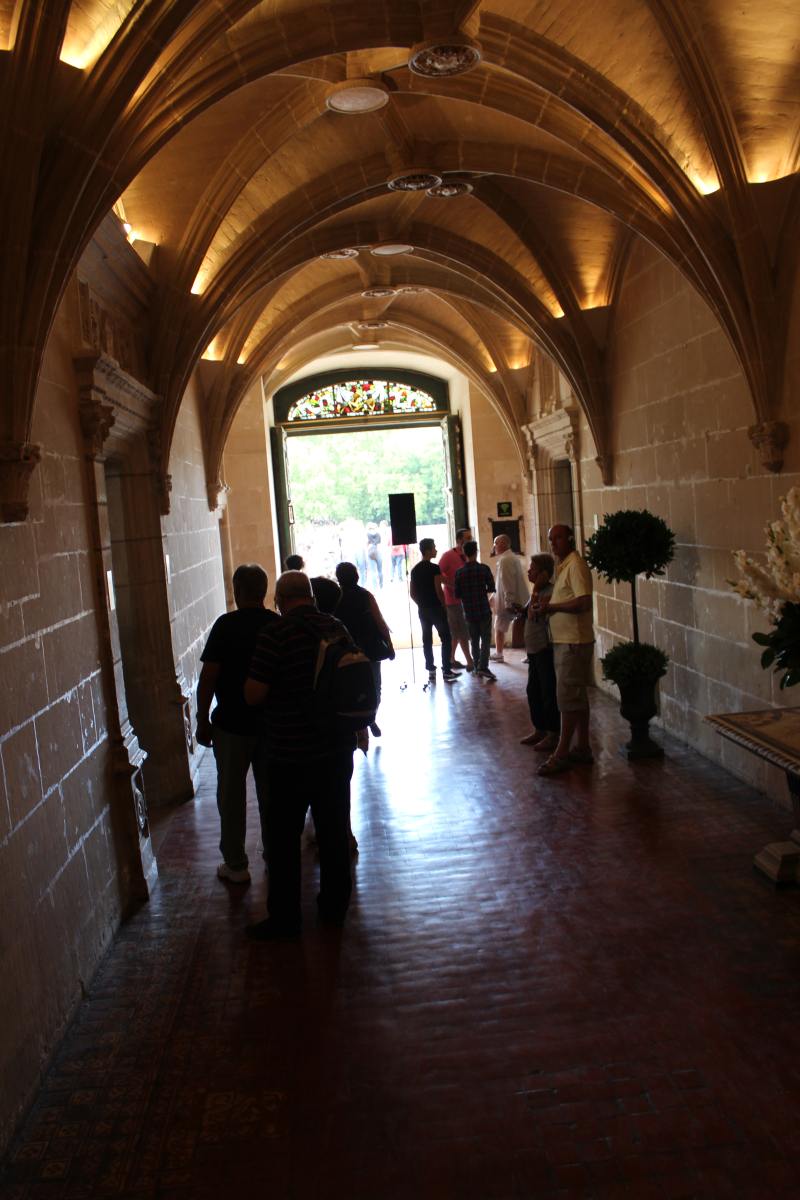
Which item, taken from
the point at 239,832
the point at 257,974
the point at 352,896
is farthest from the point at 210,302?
the point at 257,974

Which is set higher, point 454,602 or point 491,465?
point 491,465

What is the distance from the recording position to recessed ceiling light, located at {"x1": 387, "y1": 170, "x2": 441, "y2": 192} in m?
7.18

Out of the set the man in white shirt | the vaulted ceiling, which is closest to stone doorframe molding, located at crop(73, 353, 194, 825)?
the vaulted ceiling

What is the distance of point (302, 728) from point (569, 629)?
2.60 meters

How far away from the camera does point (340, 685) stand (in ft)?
13.4

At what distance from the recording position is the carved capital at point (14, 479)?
3465 mm

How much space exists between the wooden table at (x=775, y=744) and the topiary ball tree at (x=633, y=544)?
243cm

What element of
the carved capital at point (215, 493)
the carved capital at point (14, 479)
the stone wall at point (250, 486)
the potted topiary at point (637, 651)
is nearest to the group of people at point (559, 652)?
the potted topiary at point (637, 651)

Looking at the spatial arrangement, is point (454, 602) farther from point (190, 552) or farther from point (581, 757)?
point (581, 757)

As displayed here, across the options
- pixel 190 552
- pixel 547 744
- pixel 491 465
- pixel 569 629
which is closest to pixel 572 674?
pixel 569 629

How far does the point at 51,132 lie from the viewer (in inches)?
153

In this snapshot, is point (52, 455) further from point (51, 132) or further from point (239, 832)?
point (239, 832)

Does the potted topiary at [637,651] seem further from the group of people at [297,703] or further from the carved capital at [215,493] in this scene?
the carved capital at [215,493]

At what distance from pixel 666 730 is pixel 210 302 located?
467 cm
